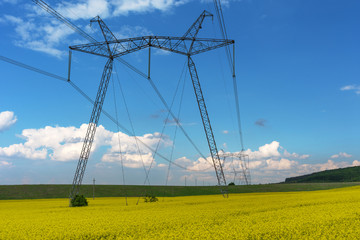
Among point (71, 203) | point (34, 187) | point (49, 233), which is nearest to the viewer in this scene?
point (49, 233)

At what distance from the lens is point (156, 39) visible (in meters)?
59.5

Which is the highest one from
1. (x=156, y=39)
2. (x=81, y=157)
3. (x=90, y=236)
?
(x=156, y=39)

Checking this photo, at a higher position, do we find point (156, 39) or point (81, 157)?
point (156, 39)

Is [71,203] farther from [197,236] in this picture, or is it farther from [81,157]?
[197,236]

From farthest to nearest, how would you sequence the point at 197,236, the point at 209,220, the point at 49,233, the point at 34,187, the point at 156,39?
the point at 34,187 < the point at 156,39 < the point at 209,220 < the point at 49,233 < the point at 197,236

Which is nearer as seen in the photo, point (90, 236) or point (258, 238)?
point (258, 238)

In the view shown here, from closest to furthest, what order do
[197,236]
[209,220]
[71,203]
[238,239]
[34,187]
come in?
1. [238,239]
2. [197,236]
3. [209,220]
4. [71,203]
5. [34,187]

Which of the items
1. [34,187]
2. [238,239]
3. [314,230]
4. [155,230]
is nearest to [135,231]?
[155,230]

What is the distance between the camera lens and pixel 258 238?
2198 centimetres

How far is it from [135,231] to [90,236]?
12.4ft

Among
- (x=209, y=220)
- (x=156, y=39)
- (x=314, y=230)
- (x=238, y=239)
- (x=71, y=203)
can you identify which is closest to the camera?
(x=238, y=239)

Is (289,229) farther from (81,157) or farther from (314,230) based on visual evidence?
(81,157)

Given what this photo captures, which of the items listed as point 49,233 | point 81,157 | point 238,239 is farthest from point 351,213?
point 81,157

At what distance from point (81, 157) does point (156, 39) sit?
90.1ft
